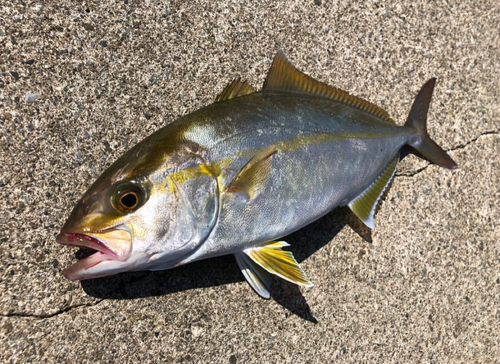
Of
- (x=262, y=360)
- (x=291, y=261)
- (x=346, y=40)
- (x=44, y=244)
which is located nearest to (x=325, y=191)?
(x=291, y=261)

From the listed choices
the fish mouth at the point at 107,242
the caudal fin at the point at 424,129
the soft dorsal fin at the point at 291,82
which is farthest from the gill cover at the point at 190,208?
the caudal fin at the point at 424,129

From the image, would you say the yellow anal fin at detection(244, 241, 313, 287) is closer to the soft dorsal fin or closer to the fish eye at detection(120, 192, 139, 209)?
the fish eye at detection(120, 192, 139, 209)

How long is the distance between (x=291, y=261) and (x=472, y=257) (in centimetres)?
144

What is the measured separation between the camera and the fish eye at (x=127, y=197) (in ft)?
4.36

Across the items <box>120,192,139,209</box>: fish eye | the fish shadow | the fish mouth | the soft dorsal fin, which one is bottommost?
the fish shadow

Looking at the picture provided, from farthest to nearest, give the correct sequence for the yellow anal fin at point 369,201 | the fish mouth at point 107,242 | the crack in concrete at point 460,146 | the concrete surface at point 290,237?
the crack in concrete at point 460,146 → the yellow anal fin at point 369,201 → the concrete surface at point 290,237 → the fish mouth at point 107,242

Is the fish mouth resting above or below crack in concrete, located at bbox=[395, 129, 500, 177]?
above

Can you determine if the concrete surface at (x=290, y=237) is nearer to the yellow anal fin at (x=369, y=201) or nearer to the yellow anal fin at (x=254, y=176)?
the yellow anal fin at (x=369, y=201)

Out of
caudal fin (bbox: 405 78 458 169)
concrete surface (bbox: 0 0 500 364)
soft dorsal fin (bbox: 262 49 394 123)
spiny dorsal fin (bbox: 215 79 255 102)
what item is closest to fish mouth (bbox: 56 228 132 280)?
concrete surface (bbox: 0 0 500 364)

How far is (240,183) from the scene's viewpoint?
1489mm

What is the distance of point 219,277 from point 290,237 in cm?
41

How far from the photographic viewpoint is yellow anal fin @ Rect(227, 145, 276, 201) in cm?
149

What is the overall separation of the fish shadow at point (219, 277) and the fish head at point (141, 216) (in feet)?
1.01

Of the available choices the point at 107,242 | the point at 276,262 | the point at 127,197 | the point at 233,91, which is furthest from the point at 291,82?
the point at 107,242
